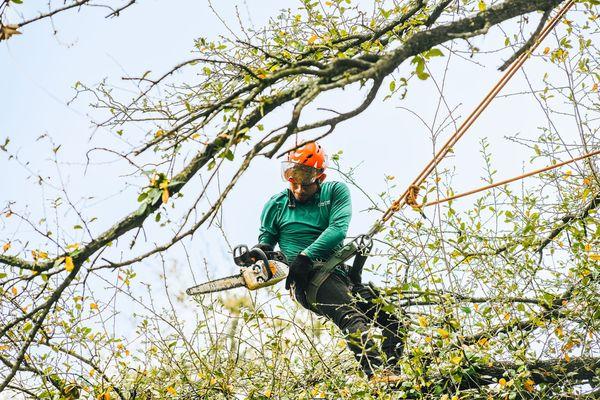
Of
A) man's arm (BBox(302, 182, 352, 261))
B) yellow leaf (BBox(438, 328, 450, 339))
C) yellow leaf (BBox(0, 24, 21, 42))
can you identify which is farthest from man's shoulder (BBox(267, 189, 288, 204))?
yellow leaf (BBox(0, 24, 21, 42))

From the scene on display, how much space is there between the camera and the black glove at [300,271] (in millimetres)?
5645

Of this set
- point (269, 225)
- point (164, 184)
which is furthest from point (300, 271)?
point (164, 184)

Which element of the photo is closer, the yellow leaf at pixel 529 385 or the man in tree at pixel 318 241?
the yellow leaf at pixel 529 385

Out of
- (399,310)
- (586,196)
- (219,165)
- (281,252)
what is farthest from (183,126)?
(586,196)

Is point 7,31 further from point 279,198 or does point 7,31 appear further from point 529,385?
point 529,385

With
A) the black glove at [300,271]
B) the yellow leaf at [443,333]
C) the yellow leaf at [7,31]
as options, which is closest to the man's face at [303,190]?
the black glove at [300,271]

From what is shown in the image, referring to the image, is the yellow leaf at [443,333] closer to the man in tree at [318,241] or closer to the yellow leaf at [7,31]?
the man in tree at [318,241]

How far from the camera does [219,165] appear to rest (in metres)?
3.14

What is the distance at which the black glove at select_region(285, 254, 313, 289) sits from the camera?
5.64 metres

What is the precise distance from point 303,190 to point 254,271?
728mm

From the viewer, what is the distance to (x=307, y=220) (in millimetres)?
5980

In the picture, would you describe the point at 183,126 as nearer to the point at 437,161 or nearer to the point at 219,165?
the point at 219,165

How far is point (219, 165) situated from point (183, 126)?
0.94 ft

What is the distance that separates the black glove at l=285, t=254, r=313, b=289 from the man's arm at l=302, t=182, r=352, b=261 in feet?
0.15
